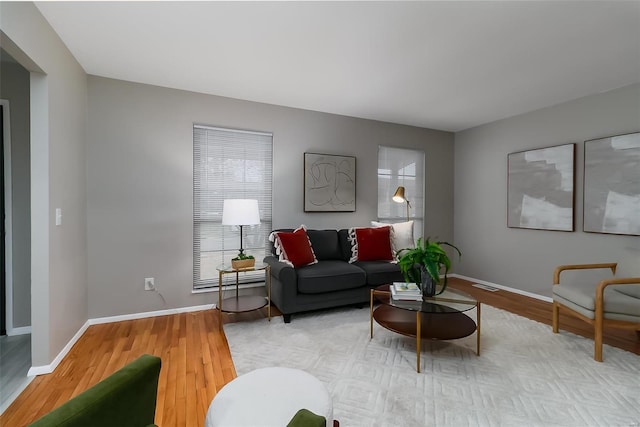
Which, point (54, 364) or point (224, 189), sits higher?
point (224, 189)

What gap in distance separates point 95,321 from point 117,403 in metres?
2.73

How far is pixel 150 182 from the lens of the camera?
3.14 m

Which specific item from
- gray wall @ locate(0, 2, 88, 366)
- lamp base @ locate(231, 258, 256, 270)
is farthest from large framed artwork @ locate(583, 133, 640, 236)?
gray wall @ locate(0, 2, 88, 366)

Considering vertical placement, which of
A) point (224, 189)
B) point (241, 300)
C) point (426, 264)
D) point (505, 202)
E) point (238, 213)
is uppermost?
point (224, 189)

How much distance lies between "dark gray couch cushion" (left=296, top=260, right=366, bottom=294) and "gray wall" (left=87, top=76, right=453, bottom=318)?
934 mm

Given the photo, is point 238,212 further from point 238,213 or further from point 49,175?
point 49,175

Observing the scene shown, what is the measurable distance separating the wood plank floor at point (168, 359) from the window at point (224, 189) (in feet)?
1.96

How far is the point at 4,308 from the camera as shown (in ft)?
8.58

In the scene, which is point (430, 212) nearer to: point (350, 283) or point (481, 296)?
point (481, 296)

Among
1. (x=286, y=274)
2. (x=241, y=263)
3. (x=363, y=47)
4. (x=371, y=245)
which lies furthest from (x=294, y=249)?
(x=363, y=47)

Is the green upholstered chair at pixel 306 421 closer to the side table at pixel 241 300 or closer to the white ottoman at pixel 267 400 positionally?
the white ottoman at pixel 267 400

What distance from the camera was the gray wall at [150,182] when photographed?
296cm

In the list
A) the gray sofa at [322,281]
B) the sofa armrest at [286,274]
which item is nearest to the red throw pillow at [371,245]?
the gray sofa at [322,281]

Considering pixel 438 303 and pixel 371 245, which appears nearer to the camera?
pixel 438 303
